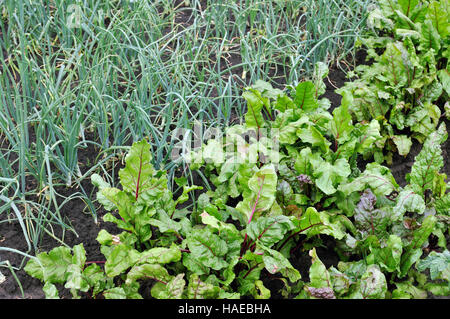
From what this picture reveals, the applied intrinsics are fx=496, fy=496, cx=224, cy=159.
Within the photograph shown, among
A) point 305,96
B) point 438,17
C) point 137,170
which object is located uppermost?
point 438,17

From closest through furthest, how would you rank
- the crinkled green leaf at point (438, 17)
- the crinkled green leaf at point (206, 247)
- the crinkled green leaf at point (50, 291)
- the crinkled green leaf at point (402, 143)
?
the crinkled green leaf at point (50, 291)
the crinkled green leaf at point (206, 247)
the crinkled green leaf at point (402, 143)
the crinkled green leaf at point (438, 17)

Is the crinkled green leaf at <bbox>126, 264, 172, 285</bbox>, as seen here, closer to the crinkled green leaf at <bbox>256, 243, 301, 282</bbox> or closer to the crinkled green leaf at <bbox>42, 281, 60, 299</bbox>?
the crinkled green leaf at <bbox>42, 281, 60, 299</bbox>

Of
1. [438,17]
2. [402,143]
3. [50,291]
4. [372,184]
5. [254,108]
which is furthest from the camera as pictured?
[438,17]

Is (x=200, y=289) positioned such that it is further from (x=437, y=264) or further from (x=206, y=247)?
(x=437, y=264)

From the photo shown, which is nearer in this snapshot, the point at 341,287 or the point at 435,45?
the point at 341,287

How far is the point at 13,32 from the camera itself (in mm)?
2715

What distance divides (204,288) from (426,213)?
0.96 metres

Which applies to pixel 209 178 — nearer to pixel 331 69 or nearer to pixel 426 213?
pixel 426 213

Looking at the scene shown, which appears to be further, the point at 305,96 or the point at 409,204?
the point at 305,96

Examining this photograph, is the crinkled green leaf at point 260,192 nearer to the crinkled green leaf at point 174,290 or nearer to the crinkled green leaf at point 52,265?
the crinkled green leaf at point 174,290

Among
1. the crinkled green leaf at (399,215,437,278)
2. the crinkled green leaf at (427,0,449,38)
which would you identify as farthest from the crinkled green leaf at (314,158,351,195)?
the crinkled green leaf at (427,0,449,38)

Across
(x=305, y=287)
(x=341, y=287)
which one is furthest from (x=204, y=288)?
(x=341, y=287)

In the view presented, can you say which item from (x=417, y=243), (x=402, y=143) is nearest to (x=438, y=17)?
(x=402, y=143)

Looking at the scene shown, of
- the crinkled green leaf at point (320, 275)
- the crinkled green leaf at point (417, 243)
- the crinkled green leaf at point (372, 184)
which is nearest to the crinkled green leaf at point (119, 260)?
the crinkled green leaf at point (320, 275)
